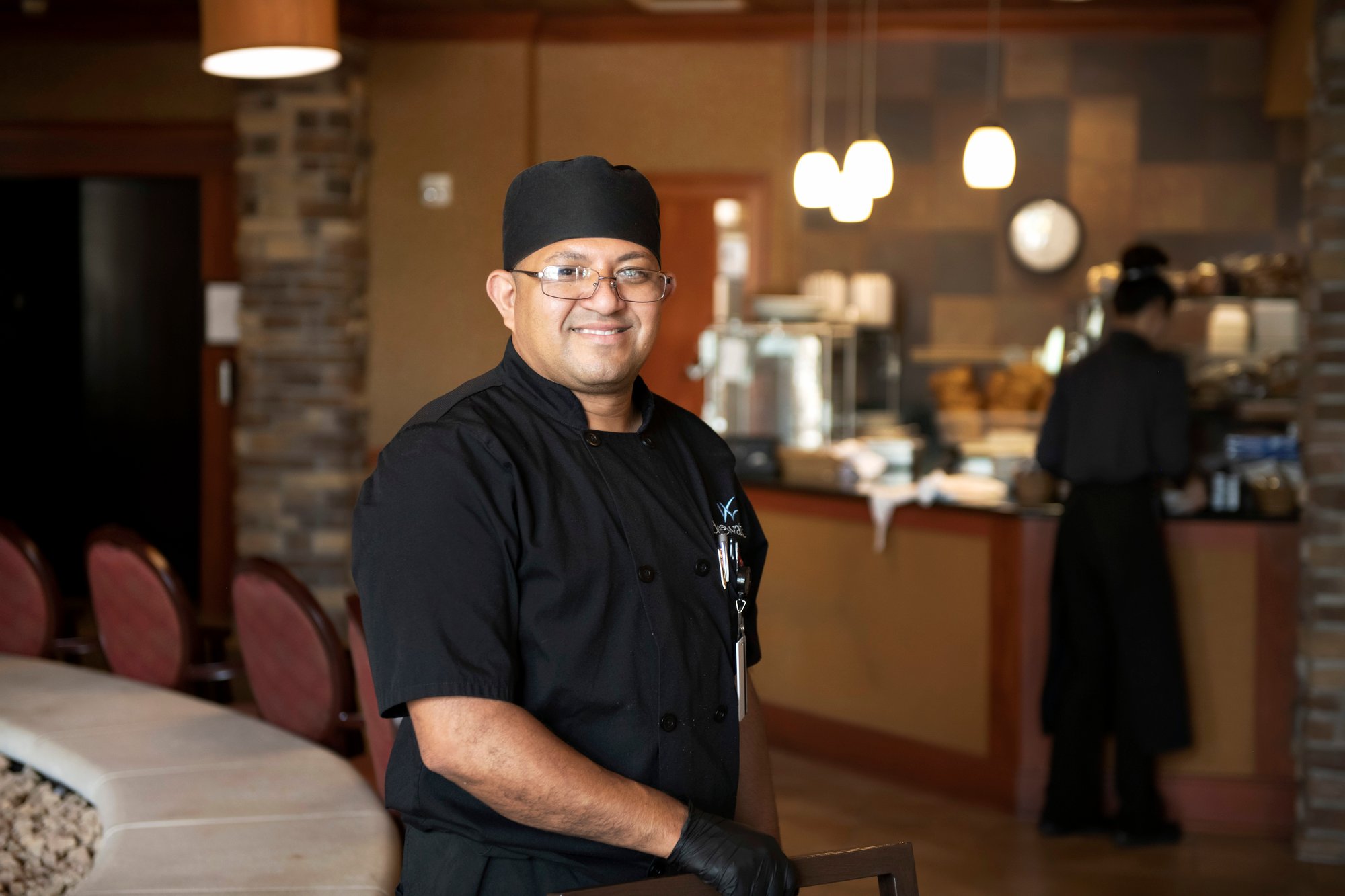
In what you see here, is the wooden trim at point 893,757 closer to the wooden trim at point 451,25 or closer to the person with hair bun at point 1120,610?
the person with hair bun at point 1120,610

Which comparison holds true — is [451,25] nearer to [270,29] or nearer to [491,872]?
[270,29]

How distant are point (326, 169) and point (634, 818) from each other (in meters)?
5.32

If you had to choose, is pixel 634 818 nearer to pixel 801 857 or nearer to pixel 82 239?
pixel 801 857

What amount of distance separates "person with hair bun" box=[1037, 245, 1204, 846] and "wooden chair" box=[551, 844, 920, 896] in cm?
266

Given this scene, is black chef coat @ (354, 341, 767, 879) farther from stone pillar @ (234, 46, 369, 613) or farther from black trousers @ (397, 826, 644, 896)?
stone pillar @ (234, 46, 369, 613)

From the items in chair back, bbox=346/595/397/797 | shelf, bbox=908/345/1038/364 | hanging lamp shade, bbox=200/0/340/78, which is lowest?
chair back, bbox=346/595/397/797

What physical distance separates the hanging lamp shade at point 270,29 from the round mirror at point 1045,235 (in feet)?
14.4

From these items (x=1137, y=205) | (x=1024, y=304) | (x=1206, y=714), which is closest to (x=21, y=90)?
(x=1024, y=304)

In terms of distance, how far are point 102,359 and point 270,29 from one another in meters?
4.24

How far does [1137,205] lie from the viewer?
22.5 ft

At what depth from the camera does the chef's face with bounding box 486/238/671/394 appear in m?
1.43

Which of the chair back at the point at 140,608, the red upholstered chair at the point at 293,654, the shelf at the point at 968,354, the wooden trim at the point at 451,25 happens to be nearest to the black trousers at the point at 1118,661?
the red upholstered chair at the point at 293,654

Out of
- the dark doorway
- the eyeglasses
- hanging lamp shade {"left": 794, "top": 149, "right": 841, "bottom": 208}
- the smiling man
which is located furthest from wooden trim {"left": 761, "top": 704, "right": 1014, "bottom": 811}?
the dark doorway

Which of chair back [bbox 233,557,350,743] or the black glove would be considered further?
chair back [bbox 233,557,350,743]
